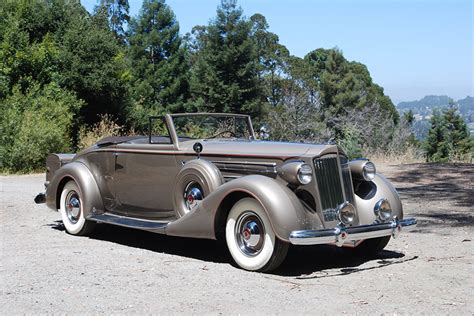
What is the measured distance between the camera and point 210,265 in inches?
254

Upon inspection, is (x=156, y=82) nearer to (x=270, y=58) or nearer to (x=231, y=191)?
(x=270, y=58)

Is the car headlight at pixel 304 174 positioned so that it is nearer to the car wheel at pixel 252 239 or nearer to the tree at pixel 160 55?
the car wheel at pixel 252 239

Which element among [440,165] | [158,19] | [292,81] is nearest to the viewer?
[440,165]

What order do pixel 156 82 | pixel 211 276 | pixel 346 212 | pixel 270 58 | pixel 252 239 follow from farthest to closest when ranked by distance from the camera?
pixel 270 58
pixel 156 82
pixel 346 212
pixel 252 239
pixel 211 276

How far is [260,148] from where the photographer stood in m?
6.74

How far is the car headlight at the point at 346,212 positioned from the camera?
6312 millimetres

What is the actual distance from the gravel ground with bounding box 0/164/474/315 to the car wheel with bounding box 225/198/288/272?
13cm

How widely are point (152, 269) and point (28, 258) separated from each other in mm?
1503

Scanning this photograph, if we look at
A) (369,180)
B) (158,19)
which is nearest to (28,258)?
(369,180)

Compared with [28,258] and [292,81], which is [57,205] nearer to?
[28,258]

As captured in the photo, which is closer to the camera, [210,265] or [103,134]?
[210,265]

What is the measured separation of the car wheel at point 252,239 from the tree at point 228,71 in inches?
1299

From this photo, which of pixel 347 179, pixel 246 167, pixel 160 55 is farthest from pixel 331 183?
pixel 160 55

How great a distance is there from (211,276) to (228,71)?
34.9m
